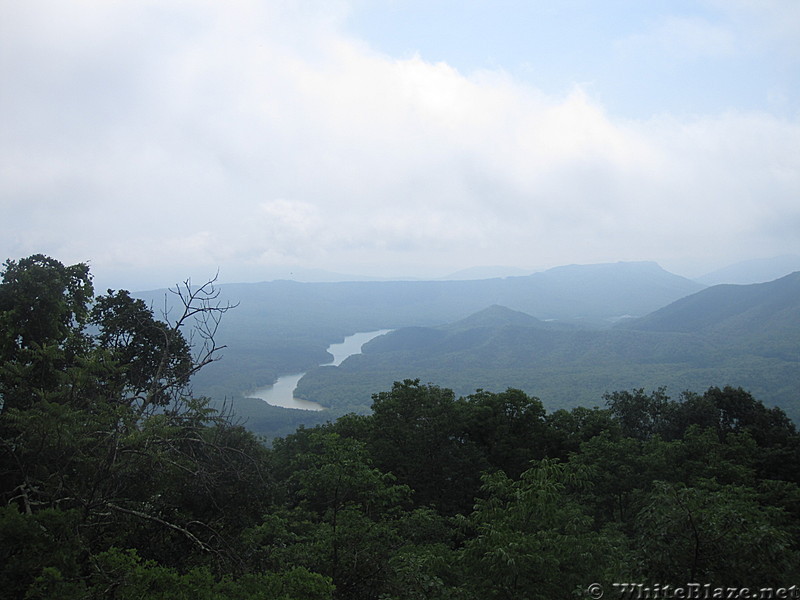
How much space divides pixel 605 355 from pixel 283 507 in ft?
339

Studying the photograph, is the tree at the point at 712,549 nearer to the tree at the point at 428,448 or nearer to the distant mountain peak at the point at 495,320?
the tree at the point at 428,448

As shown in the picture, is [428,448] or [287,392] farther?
[287,392]

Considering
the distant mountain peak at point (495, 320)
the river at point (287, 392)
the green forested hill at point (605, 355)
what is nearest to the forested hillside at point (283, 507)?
the green forested hill at point (605, 355)

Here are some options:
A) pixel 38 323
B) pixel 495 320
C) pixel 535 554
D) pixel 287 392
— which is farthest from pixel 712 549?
pixel 495 320

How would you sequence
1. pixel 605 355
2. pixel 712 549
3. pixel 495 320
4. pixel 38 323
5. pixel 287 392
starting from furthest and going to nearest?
pixel 495 320 < pixel 605 355 < pixel 287 392 < pixel 38 323 < pixel 712 549

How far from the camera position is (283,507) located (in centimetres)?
1034

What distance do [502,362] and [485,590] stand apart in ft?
338

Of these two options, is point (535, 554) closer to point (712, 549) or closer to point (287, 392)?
point (712, 549)

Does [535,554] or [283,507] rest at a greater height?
[535,554]

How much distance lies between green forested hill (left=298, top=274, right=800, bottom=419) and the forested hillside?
53.9 meters

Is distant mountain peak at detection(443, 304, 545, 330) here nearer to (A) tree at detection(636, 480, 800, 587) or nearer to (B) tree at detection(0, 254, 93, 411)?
(B) tree at detection(0, 254, 93, 411)

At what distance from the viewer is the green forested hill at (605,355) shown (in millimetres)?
74688

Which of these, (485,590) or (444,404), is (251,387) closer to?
(444,404)

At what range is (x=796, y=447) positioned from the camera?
61.5 feet
